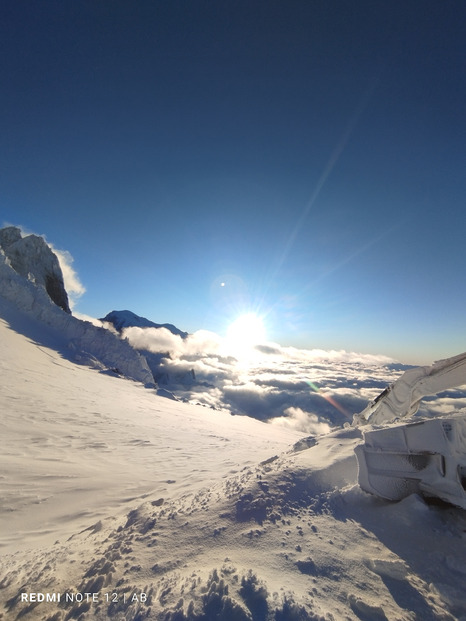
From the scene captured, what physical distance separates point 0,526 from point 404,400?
8.74 m

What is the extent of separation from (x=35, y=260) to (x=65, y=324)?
2203 cm

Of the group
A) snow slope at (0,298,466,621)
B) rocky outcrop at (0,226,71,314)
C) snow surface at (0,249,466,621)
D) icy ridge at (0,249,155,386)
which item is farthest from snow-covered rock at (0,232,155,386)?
snow slope at (0,298,466,621)

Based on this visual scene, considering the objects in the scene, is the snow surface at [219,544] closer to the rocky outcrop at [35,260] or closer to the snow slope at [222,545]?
the snow slope at [222,545]

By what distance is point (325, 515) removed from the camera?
13.6 feet

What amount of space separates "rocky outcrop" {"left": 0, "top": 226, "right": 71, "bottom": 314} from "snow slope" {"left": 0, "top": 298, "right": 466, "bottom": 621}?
152ft

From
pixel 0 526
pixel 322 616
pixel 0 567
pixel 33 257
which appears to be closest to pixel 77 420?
pixel 0 526

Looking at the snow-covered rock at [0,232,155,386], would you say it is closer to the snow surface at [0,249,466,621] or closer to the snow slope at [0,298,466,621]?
the snow surface at [0,249,466,621]

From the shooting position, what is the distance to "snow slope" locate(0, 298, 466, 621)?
262cm

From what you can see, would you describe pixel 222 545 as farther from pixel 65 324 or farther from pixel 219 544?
pixel 65 324

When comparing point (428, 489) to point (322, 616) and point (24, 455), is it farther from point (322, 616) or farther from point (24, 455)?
point (24, 455)

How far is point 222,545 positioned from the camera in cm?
361

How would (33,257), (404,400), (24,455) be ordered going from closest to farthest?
(404,400), (24,455), (33,257)

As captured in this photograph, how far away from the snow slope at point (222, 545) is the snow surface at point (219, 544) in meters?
0.02

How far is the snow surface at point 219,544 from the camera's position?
103 inches
